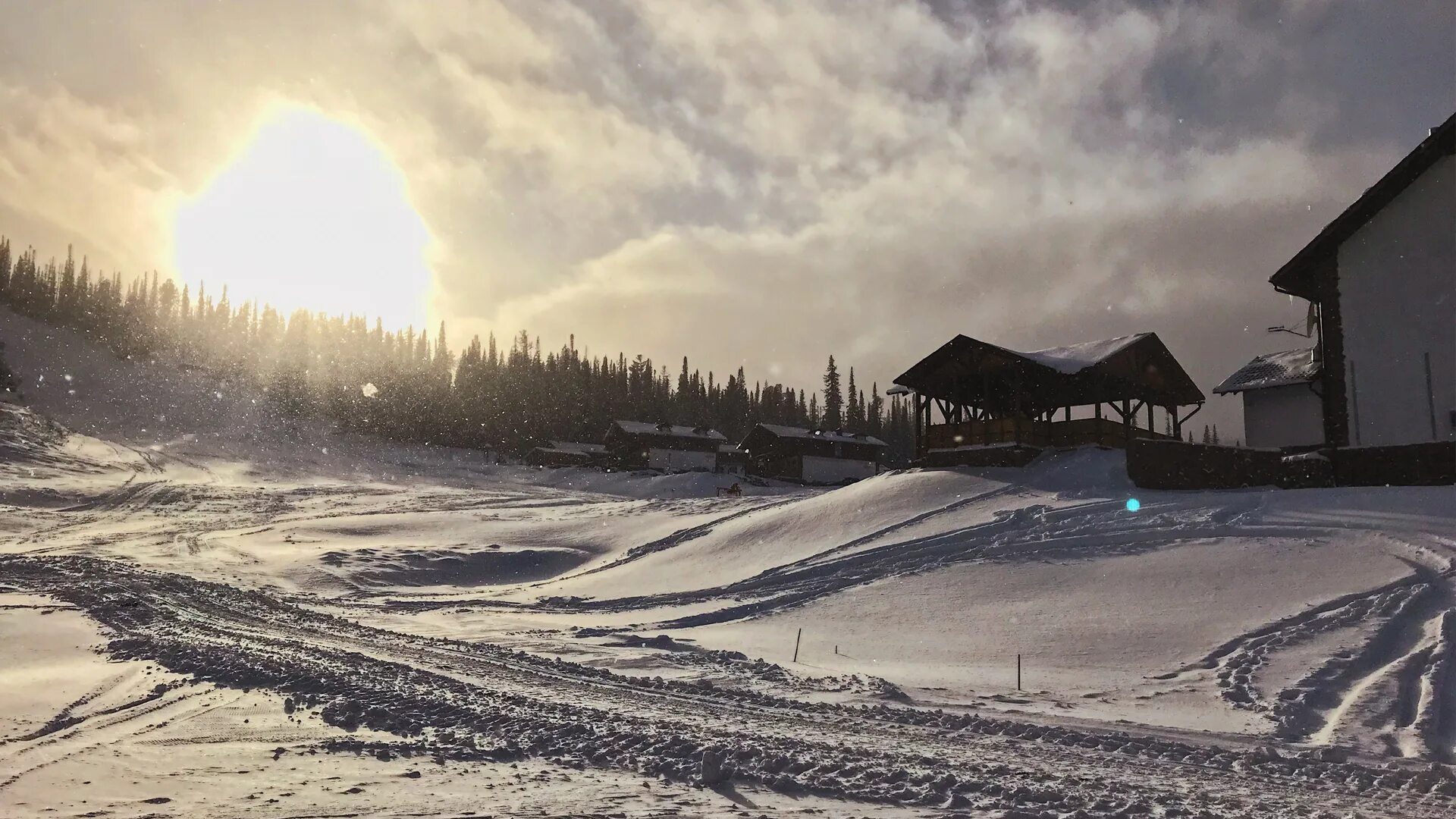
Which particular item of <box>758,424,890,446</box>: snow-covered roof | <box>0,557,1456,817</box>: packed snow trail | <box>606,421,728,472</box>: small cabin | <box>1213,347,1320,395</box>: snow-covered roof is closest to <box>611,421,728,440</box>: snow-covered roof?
<box>606,421,728,472</box>: small cabin

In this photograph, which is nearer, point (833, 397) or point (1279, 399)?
point (1279, 399)

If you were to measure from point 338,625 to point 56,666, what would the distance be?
3.92 m

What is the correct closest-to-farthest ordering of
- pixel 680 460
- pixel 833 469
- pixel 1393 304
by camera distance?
pixel 1393 304
pixel 833 469
pixel 680 460

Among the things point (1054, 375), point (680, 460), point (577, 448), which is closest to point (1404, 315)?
point (1054, 375)

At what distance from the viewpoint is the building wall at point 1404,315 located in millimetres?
15992

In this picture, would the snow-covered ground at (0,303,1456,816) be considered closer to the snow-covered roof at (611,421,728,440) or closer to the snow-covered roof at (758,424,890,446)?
the snow-covered roof at (758,424,890,446)

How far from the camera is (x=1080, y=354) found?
25500mm

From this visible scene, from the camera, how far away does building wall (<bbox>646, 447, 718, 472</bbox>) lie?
67.5 m

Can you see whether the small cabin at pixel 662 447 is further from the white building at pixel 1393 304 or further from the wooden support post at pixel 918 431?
the white building at pixel 1393 304

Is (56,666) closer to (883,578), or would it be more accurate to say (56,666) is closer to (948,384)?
(883,578)

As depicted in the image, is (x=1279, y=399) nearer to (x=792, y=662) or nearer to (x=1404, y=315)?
(x=1404, y=315)

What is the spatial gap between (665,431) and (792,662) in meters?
60.3

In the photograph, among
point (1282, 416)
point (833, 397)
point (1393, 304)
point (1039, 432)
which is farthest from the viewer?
point (833, 397)

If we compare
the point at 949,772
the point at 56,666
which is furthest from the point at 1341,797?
the point at 56,666
